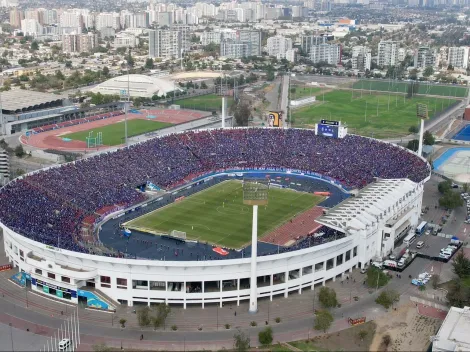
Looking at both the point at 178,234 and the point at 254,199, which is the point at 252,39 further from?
the point at 254,199

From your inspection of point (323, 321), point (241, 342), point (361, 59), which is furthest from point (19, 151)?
point (361, 59)

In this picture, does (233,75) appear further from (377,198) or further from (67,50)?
(377,198)

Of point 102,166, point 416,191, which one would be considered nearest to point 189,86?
point 102,166

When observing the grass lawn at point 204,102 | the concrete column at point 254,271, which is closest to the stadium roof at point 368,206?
the concrete column at point 254,271

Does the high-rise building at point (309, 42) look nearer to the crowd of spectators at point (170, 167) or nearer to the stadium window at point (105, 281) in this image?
the crowd of spectators at point (170, 167)

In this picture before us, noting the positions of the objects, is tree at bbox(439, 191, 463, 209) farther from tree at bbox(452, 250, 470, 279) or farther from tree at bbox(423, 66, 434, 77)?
tree at bbox(423, 66, 434, 77)

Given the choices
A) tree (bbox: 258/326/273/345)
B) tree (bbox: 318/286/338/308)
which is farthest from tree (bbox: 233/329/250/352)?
tree (bbox: 318/286/338/308)
